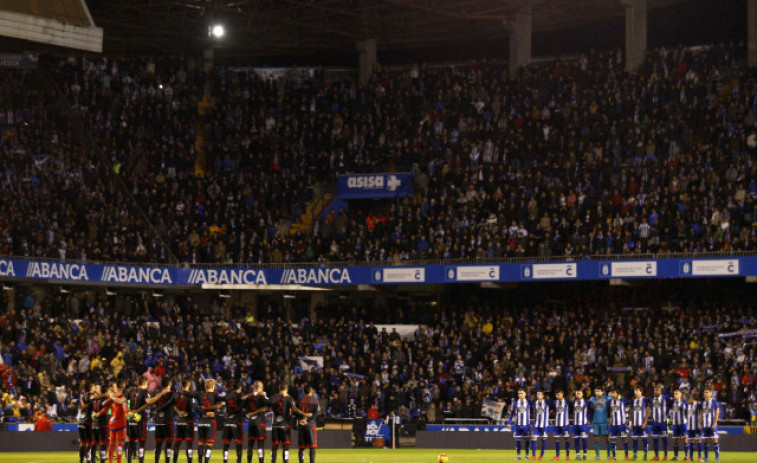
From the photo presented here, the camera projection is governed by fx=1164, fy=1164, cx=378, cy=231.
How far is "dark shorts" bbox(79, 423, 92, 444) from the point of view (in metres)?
25.5

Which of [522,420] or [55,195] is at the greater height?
[55,195]

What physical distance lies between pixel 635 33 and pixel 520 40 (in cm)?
650

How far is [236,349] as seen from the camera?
157 ft

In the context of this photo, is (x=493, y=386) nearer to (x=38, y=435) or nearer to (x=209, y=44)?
(x=38, y=435)

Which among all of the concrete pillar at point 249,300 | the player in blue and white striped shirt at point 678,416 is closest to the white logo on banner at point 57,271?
the concrete pillar at point 249,300

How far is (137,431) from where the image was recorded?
2552cm

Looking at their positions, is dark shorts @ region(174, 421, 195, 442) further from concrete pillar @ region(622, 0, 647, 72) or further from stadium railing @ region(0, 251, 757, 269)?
concrete pillar @ region(622, 0, 647, 72)

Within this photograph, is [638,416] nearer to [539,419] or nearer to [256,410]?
[539,419]

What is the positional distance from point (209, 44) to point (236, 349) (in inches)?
786

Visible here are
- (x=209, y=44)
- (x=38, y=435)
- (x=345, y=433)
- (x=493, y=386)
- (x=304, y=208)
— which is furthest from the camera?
(x=209, y=44)

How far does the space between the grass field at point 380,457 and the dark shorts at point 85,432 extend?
11.8 ft

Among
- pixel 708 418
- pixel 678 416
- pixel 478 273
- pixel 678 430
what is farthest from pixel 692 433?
pixel 478 273

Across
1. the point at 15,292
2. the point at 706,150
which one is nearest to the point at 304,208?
the point at 15,292

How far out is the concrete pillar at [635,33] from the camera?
54.4 metres
